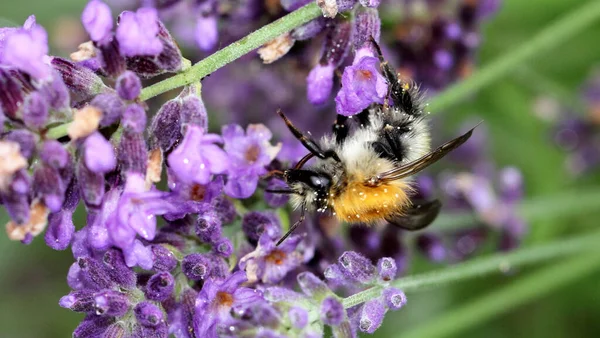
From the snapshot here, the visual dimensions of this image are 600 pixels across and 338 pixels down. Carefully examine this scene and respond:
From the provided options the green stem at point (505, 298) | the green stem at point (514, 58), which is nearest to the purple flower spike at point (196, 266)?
the green stem at point (514, 58)

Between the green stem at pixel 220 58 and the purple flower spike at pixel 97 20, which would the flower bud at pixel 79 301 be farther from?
the purple flower spike at pixel 97 20

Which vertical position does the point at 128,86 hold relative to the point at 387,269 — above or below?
above

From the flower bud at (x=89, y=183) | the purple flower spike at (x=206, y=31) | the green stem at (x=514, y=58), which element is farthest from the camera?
the green stem at (x=514, y=58)

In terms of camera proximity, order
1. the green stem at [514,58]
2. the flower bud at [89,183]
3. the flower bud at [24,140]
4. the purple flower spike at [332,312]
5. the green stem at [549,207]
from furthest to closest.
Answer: the green stem at [549,207], the green stem at [514,58], the purple flower spike at [332,312], the flower bud at [89,183], the flower bud at [24,140]

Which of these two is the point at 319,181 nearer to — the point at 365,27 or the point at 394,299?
the point at 394,299

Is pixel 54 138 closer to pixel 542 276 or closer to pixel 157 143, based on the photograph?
pixel 157 143

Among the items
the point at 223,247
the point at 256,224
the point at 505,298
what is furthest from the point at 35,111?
the point at 505,298

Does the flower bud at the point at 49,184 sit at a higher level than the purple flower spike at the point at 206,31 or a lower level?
lower

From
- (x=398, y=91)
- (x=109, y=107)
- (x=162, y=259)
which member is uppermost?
(x=398, y=91)
